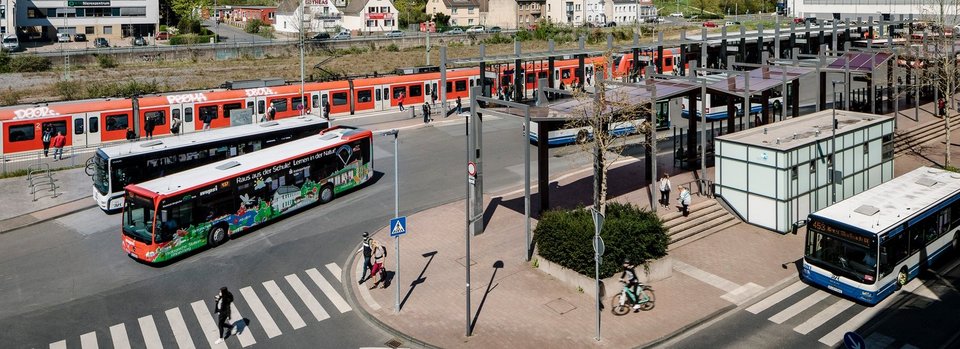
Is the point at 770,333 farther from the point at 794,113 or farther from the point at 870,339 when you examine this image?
the point at 794,113

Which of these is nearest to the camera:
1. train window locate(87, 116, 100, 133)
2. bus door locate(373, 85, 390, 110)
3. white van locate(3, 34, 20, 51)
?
train window locate(87, 116, 100, 133)

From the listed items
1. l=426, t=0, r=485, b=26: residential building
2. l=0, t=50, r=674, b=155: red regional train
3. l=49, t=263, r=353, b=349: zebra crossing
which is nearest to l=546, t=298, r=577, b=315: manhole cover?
l=49, t=263, r=353, b=349: zebra crossing

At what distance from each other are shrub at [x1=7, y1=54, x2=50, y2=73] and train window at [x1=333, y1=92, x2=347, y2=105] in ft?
137

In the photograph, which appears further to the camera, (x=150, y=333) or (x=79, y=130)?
(x=79, y=130)

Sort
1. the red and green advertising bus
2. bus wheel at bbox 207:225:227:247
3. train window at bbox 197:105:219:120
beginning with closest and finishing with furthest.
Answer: the red and green advertising bus → bus wheel at bbox 207:225:227:247 → train window at bbox 197:105:219:120

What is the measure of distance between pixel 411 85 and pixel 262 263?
2841 centimetres

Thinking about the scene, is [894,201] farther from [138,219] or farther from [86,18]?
[86,18]

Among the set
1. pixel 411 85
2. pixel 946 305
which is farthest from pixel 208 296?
pixel 411 85

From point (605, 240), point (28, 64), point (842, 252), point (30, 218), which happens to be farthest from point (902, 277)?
point (28, 64)

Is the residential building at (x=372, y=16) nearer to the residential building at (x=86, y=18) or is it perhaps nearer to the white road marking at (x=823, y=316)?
the residential building at (x=86, y=18)

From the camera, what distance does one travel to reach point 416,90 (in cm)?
5125

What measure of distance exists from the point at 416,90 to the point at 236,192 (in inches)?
1036

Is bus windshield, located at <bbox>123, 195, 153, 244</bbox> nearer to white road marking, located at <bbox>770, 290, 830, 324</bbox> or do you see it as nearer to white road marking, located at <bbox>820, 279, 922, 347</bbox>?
white road marking, located at <bbox>770, 290, 830, 324</bbox>

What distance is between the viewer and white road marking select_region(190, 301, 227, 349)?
60.9 feet
